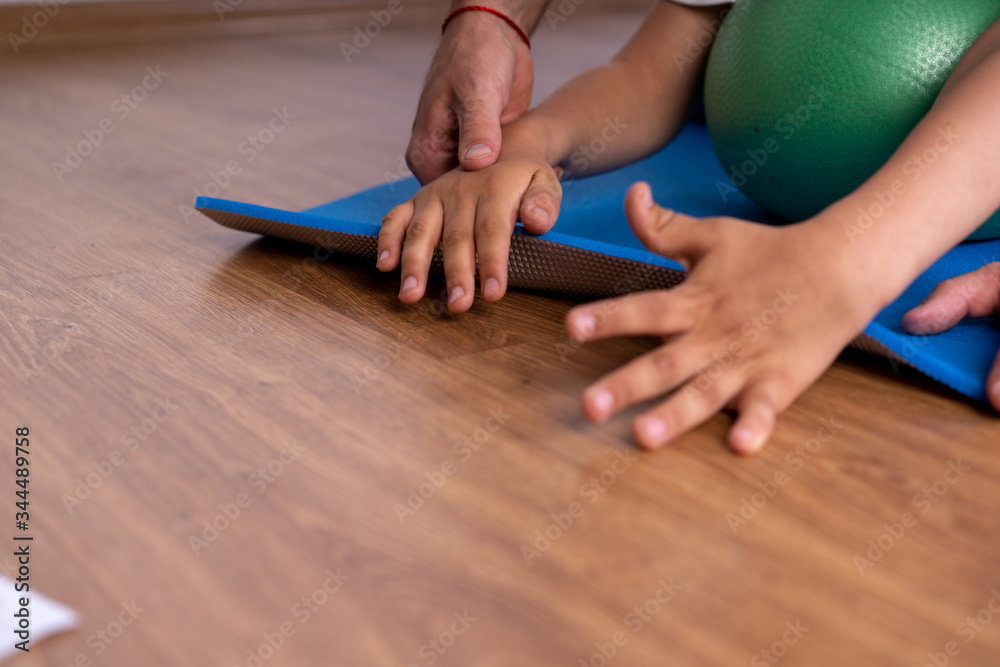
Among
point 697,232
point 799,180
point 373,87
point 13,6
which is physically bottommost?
point 373,87

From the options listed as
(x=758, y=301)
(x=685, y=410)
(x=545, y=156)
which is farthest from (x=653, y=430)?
(x=545, y=156)

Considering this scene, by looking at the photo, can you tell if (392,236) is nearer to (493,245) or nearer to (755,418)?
(493,245)

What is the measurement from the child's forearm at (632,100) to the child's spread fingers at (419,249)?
21cm

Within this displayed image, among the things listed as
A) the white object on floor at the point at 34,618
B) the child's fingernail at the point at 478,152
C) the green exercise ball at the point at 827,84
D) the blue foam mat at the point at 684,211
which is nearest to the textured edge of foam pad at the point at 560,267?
the blue foam mat at the point at 684,211

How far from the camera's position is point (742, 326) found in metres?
0.69

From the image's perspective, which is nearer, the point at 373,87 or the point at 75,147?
the point at 75,147

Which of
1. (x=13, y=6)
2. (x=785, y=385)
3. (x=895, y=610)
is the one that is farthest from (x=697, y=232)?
(x=13, y=6)

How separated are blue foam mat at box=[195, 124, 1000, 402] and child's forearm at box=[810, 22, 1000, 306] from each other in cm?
7

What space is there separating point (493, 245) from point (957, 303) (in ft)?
1.39

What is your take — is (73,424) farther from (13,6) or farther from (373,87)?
(13,6)

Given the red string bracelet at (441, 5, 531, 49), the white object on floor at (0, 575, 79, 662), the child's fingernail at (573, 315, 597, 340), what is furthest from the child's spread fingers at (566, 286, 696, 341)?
the red string bracelet at (441, 5, 531, 49)

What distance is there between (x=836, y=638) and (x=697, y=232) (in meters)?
0.34

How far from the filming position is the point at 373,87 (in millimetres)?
2252

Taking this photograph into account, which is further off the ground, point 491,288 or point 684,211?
point 491,288
